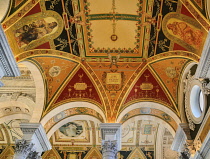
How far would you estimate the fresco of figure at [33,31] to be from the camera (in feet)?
27.4

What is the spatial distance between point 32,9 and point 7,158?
922 cm

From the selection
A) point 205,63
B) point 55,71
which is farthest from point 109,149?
point 205,63

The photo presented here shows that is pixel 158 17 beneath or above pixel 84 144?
above

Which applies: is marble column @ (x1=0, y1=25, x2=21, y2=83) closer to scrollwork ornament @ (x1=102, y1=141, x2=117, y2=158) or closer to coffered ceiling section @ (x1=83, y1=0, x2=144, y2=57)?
coffered ceiling section @ (x1=83, y1=0, x2=144, y2=57)

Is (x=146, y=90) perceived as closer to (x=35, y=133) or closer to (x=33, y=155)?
(x=35, y=133)

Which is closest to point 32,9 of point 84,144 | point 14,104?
point 14,104

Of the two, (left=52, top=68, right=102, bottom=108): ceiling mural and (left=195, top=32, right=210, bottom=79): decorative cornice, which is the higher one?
(left=52, top=68, right=102, bottom=108): ceiling mural

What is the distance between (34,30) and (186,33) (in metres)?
4.89

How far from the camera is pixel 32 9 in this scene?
8.03 meters

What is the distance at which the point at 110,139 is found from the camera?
9.30 m

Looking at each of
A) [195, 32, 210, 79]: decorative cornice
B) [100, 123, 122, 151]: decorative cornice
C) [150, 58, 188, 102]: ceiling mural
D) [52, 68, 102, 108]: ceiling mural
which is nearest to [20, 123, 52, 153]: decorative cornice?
[52, 68, 102, 108]: ceiling mural

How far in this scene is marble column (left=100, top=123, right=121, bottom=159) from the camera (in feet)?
29.3

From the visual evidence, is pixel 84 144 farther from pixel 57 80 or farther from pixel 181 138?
pixel 181 138

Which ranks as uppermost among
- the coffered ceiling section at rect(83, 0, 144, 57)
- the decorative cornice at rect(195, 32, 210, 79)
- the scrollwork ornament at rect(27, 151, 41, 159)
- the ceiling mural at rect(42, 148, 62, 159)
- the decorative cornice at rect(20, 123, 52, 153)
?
the coffered ceiling section at rect(83, 0, 144, 57)
